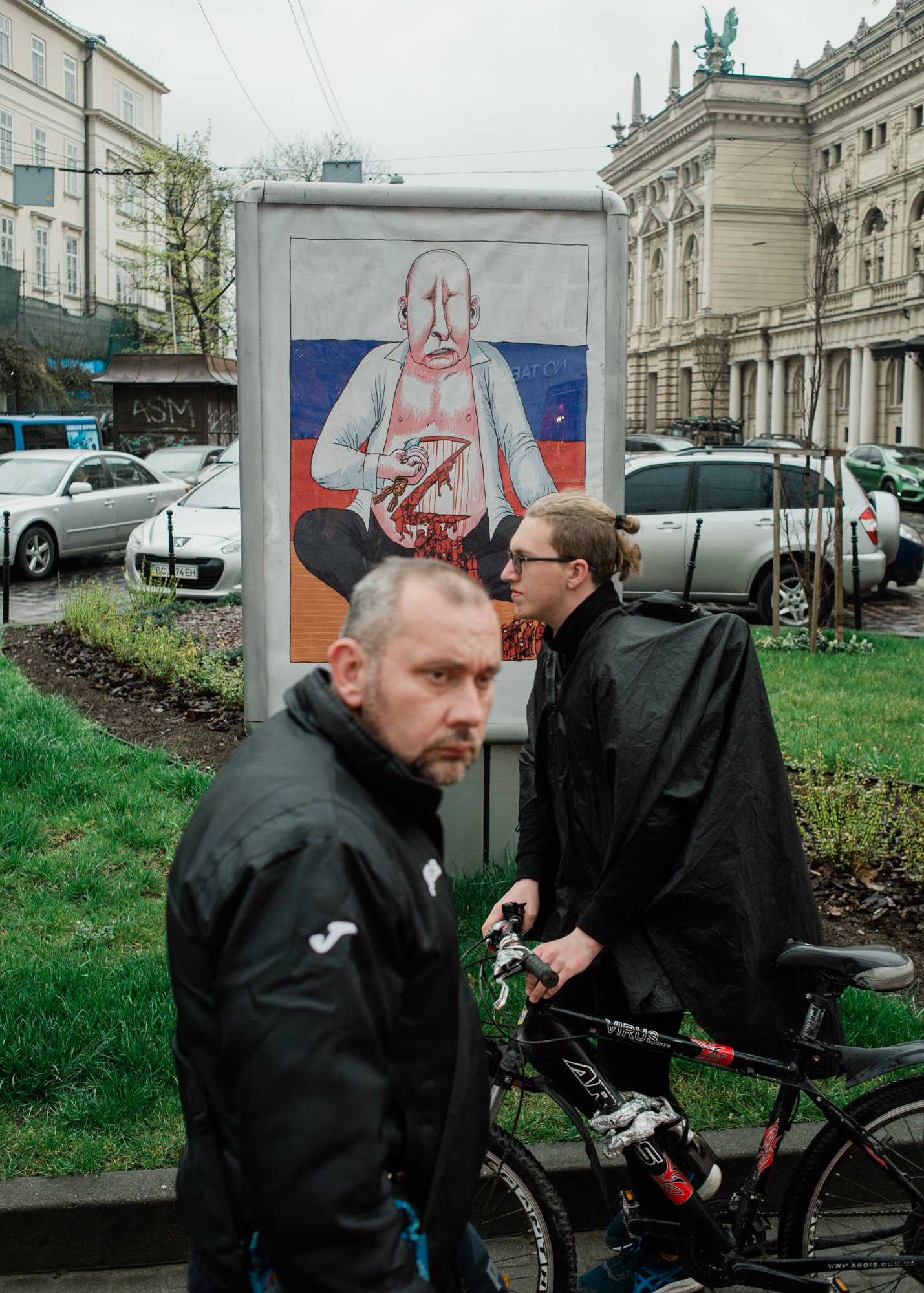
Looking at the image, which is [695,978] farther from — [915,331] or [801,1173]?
[915,331]

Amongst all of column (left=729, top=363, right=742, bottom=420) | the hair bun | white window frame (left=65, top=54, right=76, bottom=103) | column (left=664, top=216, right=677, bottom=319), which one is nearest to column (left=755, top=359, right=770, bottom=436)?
column (left=729, top=363, right=742, bottom=420)

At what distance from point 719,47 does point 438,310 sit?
7418 cm

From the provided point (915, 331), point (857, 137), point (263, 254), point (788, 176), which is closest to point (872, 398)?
point (915, 331)

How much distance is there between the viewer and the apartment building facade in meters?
57.8

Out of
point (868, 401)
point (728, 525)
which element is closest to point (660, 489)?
point (728, 525)

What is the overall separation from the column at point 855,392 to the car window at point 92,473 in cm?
3935

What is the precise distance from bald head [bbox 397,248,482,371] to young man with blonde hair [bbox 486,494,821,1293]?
5.94 feet

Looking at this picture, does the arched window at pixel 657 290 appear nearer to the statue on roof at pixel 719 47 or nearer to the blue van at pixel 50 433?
the statue on roof at pixel 719 47

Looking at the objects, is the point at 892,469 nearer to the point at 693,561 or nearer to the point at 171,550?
the point at 693,561

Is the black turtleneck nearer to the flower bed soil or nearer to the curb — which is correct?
the curb

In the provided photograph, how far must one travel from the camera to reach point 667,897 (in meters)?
2.71

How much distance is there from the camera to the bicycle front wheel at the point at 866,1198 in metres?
2.77

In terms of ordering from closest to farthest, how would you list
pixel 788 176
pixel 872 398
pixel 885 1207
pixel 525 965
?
1. pixel 525 965
2. pixel 885 1207
3. pixel 872 398
4. pixel 788 176

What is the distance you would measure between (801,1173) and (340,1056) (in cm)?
172
